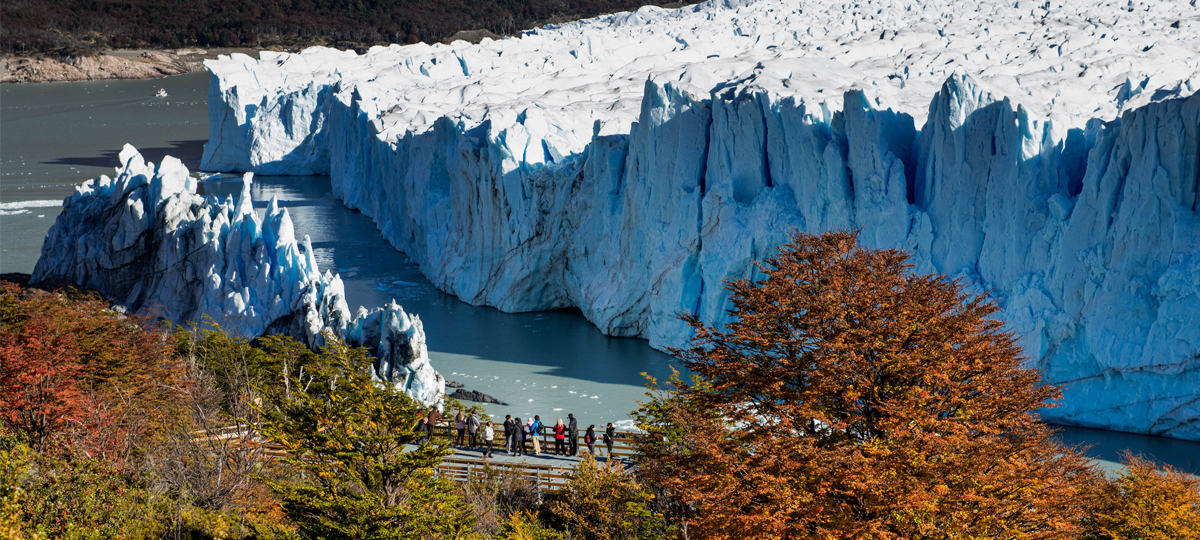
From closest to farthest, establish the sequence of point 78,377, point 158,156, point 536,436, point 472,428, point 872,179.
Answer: point 78,377
point 472,428
point 536,436
point 872,179
point 158,156

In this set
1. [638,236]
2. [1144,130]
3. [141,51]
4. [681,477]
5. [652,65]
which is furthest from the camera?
[141,51]

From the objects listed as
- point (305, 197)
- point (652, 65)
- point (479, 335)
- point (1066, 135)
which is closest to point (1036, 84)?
point (1066, 135)

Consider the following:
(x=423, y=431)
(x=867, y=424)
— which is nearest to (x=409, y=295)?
(x=423, y=431)

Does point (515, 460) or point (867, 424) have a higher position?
point (867, 424)

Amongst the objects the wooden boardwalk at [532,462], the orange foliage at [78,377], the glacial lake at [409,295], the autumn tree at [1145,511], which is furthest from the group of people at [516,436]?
the autumn tree at [1145,511]

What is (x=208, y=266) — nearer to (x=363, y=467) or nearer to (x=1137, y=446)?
(x=363, y=467)

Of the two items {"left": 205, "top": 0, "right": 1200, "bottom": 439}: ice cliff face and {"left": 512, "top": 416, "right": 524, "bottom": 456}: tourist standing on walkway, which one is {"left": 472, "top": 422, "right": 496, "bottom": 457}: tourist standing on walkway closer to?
{"left": 512, "top": 416, "right": 524, "bottom": 456}: tourist standing on walkway

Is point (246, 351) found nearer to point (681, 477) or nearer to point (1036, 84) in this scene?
point (681, 477)
